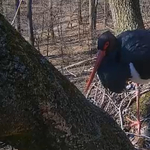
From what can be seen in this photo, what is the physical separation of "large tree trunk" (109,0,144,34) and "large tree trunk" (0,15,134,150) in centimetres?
294

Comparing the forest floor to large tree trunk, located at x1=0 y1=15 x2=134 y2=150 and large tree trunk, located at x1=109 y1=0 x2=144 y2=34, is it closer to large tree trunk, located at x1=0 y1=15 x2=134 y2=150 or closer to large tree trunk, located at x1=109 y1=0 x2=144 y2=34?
large tree trunk, located at x1=109 y1=0 x2=144 y2=34

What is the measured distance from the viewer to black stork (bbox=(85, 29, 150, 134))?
2.91 metres

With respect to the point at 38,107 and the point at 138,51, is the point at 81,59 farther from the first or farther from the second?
the point at 38,107

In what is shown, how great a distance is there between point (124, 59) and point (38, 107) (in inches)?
86.6

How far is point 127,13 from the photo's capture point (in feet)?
12.4

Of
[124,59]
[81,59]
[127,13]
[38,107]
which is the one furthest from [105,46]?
[81,59]

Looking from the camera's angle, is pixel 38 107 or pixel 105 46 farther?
pixel 105 46

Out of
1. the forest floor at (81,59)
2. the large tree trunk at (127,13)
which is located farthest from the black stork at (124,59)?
the large tree trunk at (127,13)

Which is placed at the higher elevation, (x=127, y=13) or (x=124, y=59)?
(x=127, y=13)

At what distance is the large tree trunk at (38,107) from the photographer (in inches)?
29.8

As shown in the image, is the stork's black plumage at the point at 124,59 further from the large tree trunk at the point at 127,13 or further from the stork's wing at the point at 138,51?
the large tree trunk at the point at 127,13

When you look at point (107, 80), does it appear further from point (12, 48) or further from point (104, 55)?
point (12, 48)

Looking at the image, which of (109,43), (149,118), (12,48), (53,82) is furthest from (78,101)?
(149,118)

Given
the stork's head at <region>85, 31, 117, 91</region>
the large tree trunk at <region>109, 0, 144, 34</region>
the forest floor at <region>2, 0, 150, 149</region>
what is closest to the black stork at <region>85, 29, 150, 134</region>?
the stork's head at <region>85, 31, 117, 91</region>
